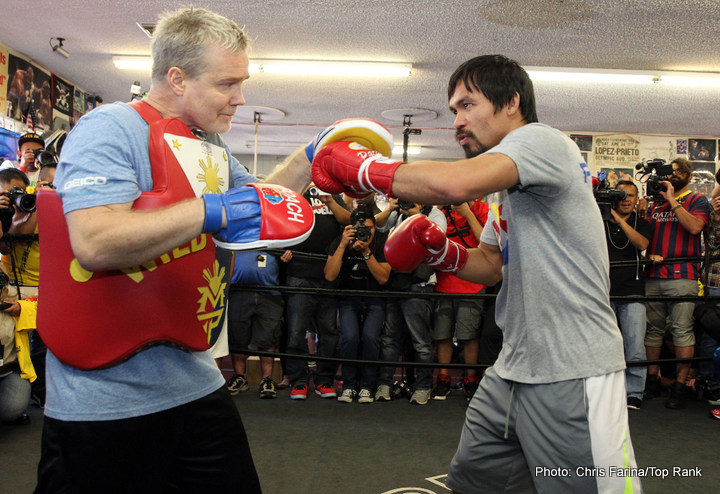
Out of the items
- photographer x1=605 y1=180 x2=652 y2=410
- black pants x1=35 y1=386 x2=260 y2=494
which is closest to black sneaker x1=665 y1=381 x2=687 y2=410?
photographer x1=605 y1=180 x2=652 y2=410

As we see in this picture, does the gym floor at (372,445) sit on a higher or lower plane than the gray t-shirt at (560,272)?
lower

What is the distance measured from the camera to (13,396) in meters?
2.96

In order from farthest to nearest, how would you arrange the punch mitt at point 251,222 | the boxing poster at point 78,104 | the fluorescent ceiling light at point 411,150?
the fluorescent ceiling light at point 411,150 < the boxing poster at point 78,104 < the punch mitt at point 251,222

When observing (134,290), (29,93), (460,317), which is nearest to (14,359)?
(134,290)

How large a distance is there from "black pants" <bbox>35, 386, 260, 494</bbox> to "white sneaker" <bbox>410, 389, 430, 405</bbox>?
2.50 m

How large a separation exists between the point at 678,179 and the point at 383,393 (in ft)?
9.36

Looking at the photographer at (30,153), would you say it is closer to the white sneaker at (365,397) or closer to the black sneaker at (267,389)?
the black sneaker at (267,389)

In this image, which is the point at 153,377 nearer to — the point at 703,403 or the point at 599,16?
the point at 703,403

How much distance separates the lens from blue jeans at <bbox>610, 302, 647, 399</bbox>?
3.77 meters

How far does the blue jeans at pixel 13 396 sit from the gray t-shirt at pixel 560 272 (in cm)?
275

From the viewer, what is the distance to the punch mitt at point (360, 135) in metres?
1.47

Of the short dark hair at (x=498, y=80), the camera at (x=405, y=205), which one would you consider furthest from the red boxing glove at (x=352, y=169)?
the camera at (x=405, y=205)

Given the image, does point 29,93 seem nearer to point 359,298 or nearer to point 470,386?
point 359,298

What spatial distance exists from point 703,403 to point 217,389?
3894 mm
